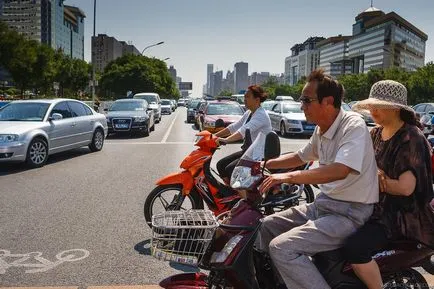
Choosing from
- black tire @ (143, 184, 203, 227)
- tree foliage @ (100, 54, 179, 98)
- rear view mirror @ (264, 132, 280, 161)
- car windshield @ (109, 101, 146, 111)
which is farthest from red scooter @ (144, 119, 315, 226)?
tree foliage @ (100, 54, 179, 98)

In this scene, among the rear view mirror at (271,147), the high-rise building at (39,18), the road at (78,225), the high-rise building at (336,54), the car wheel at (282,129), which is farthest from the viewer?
the high-rise building at (336,54)

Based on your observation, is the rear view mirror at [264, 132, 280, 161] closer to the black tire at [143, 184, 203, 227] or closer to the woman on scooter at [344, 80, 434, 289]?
the woman on scooter at [344, 80, 434, 289]

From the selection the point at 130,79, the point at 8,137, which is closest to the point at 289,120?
the point at 8,137

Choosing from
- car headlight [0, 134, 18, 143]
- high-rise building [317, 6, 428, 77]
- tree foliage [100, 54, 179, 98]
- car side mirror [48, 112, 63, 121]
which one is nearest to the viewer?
car headlight [0, 134, 18, 143]

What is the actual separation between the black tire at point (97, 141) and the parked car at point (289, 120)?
21.8 ft

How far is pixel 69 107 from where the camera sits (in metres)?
12.5

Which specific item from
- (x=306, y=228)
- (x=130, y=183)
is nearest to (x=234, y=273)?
(x=306, y=228)

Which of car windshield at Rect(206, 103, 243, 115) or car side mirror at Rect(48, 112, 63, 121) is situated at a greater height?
car windshield at Rect(206, 103, 243, 115)

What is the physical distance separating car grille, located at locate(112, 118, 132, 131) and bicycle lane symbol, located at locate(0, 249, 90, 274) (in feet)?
46.3

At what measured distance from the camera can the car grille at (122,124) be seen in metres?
18.8

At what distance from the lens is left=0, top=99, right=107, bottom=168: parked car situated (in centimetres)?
1016

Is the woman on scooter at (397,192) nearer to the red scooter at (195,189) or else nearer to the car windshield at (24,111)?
the red scooter at (195,189)

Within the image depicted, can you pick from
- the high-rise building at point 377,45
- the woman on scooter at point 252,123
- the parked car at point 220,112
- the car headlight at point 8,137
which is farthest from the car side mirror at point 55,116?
the high-rise building at point 377,45

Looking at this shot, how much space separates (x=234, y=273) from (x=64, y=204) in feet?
16.1
